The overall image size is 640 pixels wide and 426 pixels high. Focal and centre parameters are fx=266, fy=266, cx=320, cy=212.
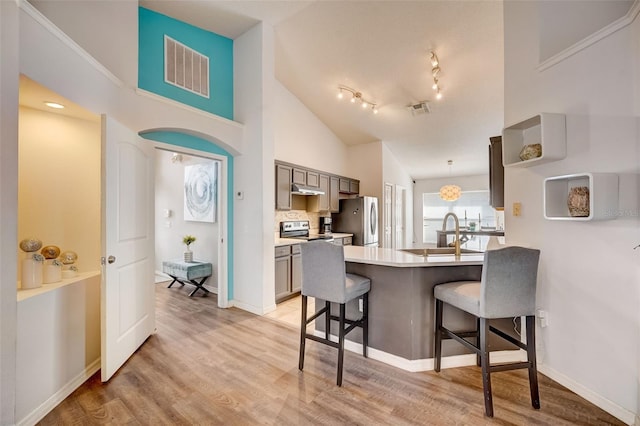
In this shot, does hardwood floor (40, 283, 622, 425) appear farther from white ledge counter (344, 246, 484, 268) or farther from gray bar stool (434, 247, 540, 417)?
white ledge counter (344, 246, 484, 268)

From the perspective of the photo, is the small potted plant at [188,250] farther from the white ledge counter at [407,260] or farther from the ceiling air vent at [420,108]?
the ceiling air vent at [420,108]

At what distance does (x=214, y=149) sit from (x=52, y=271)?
215cm

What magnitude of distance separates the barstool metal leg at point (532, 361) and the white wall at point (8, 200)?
9.88 ft

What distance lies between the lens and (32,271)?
1.82m

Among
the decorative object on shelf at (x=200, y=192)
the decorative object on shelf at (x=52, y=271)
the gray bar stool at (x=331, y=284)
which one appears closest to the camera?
the decorative object on shelf at (x=52, y=271)

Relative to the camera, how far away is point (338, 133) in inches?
245

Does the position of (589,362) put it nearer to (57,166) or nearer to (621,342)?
(621,342)

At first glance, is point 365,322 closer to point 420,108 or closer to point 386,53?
point 386,53

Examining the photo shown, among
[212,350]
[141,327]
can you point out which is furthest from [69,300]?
[212,350]

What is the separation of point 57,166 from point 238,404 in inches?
92.0

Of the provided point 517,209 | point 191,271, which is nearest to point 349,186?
point 191,271

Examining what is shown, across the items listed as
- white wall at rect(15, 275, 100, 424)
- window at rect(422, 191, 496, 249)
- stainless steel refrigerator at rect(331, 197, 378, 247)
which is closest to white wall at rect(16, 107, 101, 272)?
white wall at rect(15, 275, 100, 424)

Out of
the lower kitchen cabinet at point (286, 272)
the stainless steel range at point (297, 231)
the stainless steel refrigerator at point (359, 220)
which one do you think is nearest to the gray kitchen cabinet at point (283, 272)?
the lower kitchen cabinet at point (286, 272)

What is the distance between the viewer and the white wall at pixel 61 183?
2016mm
